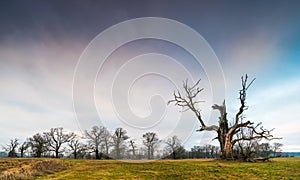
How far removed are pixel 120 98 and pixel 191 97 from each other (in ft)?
35.2

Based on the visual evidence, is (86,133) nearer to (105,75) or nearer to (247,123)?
(105,75)

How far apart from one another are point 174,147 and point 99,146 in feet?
85.3

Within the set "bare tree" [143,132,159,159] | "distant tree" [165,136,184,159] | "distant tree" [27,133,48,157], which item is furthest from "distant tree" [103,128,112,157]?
"distant tree" [165,136,184,159]

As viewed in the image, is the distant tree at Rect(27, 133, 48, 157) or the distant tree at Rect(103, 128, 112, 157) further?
the distant tree at Rect(103, 128, 112, 157)

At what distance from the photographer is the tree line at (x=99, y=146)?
69.6 meters

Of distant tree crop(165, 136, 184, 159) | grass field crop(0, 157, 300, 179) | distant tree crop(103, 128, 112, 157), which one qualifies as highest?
grass field crop(0, 157, 300, 179)

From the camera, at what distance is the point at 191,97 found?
94.7 feet

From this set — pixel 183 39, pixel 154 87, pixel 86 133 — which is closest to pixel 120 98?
pixel 154 87

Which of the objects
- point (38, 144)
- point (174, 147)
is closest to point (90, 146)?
point (38, 144)

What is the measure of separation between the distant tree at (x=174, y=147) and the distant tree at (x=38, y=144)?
134 ft

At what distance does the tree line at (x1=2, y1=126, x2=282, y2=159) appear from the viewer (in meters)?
69.6

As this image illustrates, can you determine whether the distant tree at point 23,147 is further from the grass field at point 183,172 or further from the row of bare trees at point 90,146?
the grass field at point 183,172

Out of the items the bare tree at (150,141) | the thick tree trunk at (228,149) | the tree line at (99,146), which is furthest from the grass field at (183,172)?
the bare tree at (150,141)

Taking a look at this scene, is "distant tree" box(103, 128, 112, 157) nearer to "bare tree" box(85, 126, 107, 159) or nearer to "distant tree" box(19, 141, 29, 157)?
"bare tree" box(85, 126, 107, 159)
